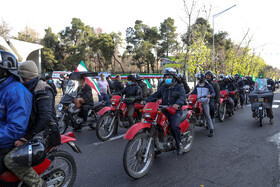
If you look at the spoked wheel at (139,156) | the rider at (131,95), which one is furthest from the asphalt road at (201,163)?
the rider at (131,95)

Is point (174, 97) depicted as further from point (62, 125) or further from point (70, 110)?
point (62, 125)

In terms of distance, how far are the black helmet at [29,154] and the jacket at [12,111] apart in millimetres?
154

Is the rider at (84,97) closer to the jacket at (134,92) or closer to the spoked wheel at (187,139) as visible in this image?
the jacket at (134,92)

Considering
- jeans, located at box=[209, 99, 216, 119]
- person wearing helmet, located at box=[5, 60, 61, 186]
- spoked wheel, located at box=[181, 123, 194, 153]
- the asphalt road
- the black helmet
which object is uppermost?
person wearing helmet, located at box=[5, 60, 61, 186]

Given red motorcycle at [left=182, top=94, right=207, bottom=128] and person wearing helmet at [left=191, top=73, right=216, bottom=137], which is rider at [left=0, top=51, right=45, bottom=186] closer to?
red motorcycle at [left=182, top=94, right=207, bottom=128]

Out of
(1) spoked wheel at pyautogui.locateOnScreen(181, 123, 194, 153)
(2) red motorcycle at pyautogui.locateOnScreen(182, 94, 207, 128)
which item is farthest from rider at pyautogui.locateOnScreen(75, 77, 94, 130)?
(1) spoked wheel at pyautogui.locateOnScreen(181, 123, 194, 153)

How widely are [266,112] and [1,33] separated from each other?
28891mm

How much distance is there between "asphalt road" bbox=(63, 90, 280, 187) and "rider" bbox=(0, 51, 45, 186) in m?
1.62

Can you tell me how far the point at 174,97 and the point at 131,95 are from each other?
2.69 m

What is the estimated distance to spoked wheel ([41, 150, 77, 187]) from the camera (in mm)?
2898

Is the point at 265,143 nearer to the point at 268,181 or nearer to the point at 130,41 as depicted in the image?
the point at 268,181

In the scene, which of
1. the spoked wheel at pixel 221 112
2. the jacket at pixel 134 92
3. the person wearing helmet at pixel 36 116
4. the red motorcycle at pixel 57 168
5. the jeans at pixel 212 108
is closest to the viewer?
the person wearing helmet at pixel 36 116

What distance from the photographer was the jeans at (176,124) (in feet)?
14.5

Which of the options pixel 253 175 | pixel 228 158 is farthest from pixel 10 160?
pixel 228 158
